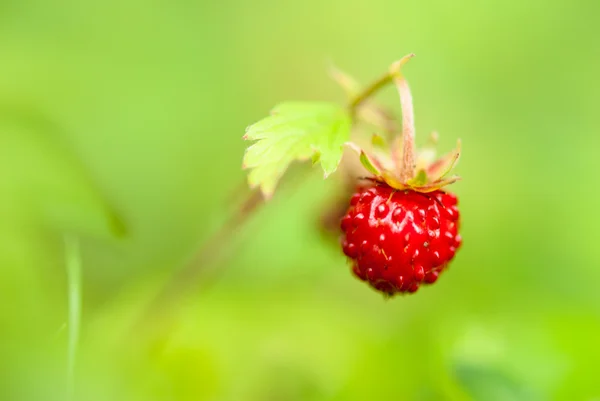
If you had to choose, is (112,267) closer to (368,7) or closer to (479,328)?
(479,328)

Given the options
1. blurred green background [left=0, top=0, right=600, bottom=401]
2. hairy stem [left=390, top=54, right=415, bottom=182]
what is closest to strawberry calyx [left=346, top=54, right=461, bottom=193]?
hairy stem [left=390, top=54, right=415, bottom=182]

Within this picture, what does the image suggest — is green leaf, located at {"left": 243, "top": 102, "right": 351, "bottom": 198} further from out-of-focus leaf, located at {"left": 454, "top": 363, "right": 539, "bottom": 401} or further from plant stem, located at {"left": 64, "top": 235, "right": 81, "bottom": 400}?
out-of-focus leaf, located at {"left": 454, "top": 363, "right": 539, "bottom": 401}

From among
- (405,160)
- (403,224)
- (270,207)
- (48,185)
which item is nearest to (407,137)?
(405,160)

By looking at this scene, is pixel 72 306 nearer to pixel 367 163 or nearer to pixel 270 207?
pixel 367 163

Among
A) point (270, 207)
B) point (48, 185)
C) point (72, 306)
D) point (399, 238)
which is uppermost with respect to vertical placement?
point (399, 238)

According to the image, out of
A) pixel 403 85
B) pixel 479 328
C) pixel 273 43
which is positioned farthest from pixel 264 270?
pixel 273 43

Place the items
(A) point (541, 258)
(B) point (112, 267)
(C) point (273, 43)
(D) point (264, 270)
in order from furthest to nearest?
1. (C) point (273, 43)
2. (A) point (541, 258)
3. (D) point (264, 270)
4. (B) point (112, 267)
